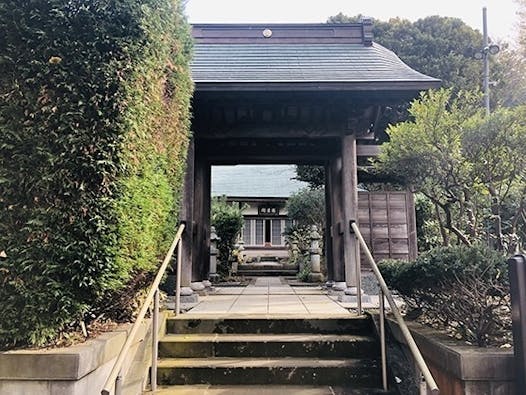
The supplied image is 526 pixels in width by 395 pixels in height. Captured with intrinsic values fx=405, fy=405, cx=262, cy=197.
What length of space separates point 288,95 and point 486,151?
2.30 meters

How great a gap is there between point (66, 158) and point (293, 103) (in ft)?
11.2

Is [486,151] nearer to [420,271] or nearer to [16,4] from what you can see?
[420,271]

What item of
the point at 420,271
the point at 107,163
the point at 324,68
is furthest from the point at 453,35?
the point at 107,163

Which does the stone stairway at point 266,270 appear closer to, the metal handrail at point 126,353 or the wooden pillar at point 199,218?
the wooden pillar at point 199,218

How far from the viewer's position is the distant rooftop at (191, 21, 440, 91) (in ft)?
15.9

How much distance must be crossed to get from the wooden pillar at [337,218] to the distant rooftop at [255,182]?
9.42m

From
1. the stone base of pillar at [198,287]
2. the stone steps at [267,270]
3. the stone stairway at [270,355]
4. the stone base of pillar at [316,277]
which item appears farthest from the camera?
the stone steps at [267,270]

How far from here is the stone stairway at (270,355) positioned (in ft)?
10.3

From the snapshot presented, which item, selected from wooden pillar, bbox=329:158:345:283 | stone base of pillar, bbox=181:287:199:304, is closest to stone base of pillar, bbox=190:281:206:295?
stone base of pillar, bbox=181:287:199:304

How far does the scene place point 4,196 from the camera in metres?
2.32

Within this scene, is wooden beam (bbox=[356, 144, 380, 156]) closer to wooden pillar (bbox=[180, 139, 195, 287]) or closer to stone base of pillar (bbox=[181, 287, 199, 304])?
wooden pillar (bbox=[180, 139, 195, 287])

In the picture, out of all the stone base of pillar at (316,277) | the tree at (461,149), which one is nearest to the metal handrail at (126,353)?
the tree at (461,149)

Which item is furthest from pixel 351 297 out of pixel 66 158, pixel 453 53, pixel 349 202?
pixel 453 53

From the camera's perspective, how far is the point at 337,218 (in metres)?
6.21
